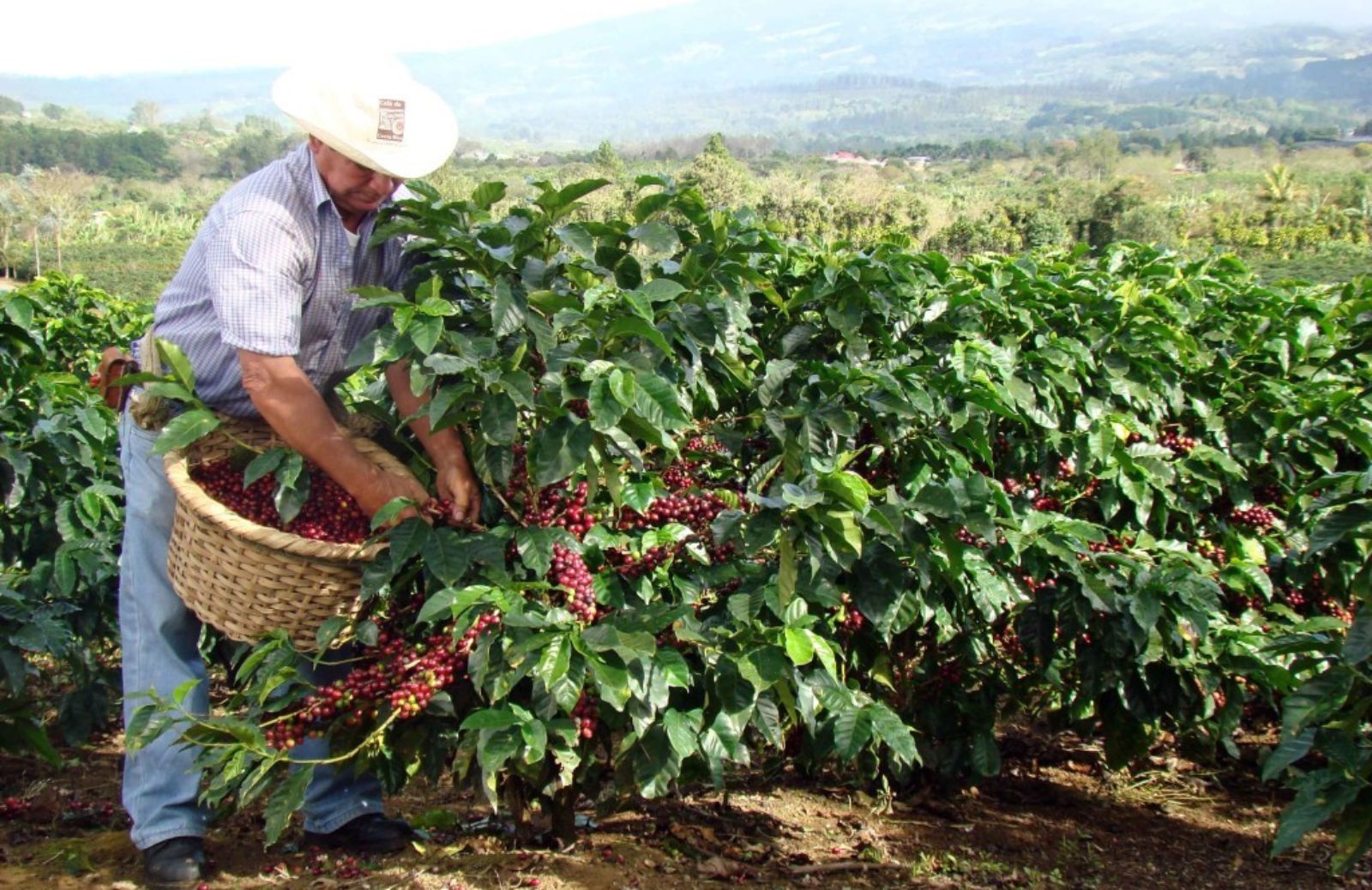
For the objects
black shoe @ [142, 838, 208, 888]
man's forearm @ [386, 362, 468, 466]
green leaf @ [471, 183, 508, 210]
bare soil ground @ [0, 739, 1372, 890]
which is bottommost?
bare soil ground @ [0, 739, 1372, 890]

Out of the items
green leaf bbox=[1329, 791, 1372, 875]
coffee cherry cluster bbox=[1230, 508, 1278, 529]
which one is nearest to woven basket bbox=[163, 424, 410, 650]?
green leaf bbox=[1329, 791, 1372, 875]

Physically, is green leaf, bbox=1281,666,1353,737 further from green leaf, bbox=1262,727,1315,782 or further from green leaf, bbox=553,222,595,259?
green leaf, bbox=553,222,595,259

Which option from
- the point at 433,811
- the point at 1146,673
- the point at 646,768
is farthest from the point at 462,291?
the point at 1146,673

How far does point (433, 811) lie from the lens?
10.5 feet

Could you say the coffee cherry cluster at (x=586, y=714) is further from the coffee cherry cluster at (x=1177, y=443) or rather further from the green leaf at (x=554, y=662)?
the coffee cherry cluster at (x=1177, y=443)

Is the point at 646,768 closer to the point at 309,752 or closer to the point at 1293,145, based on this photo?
the point at 309,752

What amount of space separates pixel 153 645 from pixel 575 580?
1.19m

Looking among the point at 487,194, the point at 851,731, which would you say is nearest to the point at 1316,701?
the point at 851,731

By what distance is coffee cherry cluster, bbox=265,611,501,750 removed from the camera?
2297mm

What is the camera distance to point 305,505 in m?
2.52

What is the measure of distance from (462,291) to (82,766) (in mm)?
2343

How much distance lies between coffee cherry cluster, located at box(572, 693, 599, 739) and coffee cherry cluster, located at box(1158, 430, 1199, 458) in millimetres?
1889

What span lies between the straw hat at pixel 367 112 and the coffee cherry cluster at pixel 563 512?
0.72m

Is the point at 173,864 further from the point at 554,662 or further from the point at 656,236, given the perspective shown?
the point at 656,236
